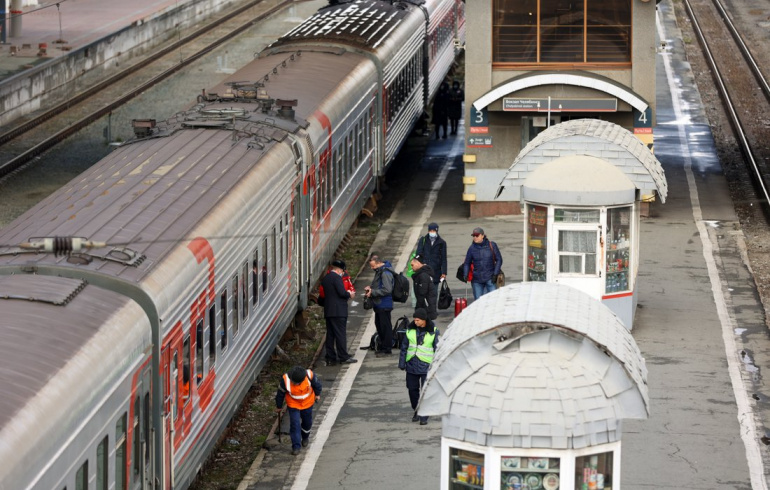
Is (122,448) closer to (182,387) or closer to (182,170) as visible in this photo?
(182,387)

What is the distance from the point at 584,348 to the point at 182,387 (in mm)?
4146

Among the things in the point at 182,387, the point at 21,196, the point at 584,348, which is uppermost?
the point at 584,348

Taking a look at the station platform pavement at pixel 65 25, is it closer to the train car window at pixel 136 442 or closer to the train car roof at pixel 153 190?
the train car roof at pixel 153 190

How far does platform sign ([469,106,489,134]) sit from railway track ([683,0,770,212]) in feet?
18.1

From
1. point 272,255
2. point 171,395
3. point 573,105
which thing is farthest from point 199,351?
point 573,105

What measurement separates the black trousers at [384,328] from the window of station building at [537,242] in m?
2.03

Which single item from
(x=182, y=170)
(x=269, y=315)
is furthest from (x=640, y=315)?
(x=182, y=170)

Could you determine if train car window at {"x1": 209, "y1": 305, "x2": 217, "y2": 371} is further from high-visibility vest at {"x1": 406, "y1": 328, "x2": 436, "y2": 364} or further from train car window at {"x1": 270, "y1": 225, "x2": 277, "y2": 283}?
train car window at {"x1": 270, "y1": 225, "x2": 277, "y2": 283}

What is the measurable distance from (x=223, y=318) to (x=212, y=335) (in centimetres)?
59

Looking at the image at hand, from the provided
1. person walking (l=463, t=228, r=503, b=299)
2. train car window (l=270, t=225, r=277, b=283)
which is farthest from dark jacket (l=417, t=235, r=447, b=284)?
train car window (l=270, t=225, r=277, b=283)

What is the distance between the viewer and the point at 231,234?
53.2 ft

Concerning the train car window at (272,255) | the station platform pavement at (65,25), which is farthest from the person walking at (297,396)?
the station platform pavement at (65,25)

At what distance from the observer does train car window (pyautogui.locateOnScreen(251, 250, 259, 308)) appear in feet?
57.2

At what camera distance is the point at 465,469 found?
11516mm
